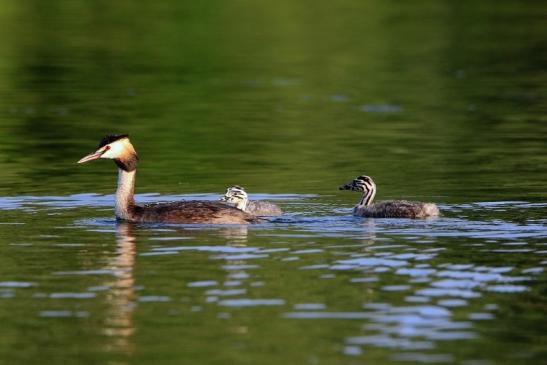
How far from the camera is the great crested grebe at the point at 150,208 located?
20125 millimetres

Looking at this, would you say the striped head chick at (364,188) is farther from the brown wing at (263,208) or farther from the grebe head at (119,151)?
the grebe head at (119,151)

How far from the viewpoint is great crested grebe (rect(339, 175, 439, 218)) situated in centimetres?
1989

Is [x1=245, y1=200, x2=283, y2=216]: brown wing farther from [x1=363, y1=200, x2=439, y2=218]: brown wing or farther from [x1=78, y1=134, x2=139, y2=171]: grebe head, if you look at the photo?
[x1=78, y1=134, x2=139, y2=171]: grebe head

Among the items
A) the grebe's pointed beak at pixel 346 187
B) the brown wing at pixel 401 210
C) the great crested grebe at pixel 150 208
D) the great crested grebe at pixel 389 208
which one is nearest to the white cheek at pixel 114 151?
the great crested grebe at pixel 150 208

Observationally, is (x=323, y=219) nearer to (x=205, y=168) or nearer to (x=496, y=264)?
(x=496, y=264)

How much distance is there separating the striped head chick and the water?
0.31 m

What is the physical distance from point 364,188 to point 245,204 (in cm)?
178

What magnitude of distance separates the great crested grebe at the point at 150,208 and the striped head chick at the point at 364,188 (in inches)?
80.8

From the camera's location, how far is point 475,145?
29328 mm

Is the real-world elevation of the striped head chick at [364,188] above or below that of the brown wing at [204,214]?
above

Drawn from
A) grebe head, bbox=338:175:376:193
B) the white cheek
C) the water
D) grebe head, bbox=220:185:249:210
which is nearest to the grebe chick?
grebe head, bbox=220:185:249:210

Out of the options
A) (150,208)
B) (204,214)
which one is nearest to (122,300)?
(204,214)

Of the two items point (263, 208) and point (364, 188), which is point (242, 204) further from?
point (364, 188)

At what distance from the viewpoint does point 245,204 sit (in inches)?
838
